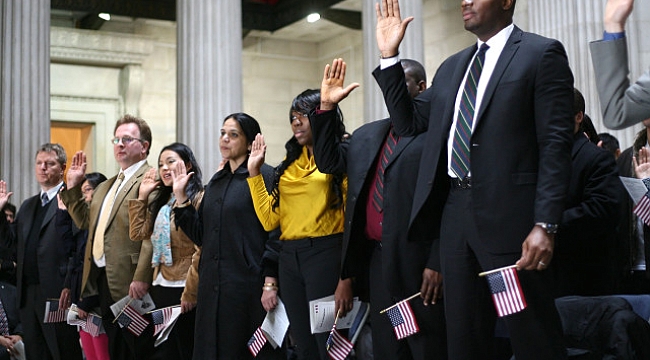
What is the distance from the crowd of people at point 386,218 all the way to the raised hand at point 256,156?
14 mm

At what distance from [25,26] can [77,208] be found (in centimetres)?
499

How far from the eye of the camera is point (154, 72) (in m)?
19.0

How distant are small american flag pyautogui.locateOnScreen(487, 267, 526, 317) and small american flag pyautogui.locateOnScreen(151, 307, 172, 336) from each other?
352 cm

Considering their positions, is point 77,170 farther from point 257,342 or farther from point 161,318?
point 257,342

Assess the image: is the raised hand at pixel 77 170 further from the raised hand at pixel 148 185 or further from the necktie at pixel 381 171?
the necktie at pixel 381 171

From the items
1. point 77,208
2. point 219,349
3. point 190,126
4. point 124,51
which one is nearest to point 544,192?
point 219,349

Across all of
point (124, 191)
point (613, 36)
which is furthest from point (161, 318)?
point (613, 36)

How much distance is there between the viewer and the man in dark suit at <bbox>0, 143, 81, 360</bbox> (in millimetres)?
7824

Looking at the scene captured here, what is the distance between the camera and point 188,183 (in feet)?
21.5

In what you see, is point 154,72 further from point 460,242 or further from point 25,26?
point 460,242

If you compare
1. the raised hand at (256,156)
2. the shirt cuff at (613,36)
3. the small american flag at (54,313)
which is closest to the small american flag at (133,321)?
the small american flag at (54,313)

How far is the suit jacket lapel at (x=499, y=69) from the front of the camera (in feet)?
11.9

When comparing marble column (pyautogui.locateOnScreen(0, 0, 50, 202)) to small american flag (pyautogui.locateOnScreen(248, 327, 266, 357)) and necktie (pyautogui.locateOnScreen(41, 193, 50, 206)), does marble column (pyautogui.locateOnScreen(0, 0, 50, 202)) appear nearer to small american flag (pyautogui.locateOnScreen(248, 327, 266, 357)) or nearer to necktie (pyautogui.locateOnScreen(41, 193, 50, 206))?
necktie (pyautogui.locateOnScreen(41, 193, 50, 206))

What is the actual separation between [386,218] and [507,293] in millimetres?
1109
